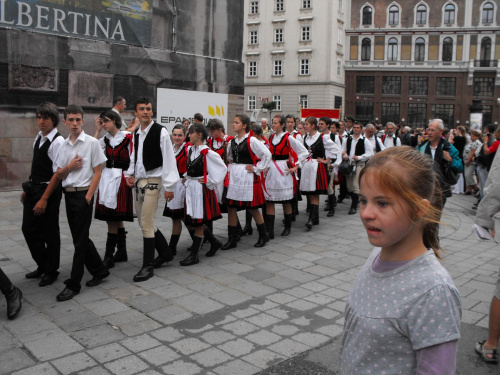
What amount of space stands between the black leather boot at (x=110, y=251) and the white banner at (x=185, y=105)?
7759 millimetres

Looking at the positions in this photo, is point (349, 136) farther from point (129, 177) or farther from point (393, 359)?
point (393, 359)

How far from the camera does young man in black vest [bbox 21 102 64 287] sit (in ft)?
16.9

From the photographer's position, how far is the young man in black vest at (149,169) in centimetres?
554

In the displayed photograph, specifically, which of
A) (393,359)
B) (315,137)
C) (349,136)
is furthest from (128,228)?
(393,359)

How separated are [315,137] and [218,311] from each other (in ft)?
18.0

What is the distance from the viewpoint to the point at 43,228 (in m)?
5.23

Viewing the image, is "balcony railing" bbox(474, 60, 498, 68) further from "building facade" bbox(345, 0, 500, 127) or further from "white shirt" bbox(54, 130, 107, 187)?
"white shirt" bbox(54, 130, 107, 187)

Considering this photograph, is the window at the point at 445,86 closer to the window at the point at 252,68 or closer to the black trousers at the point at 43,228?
the window at the point at 252,68

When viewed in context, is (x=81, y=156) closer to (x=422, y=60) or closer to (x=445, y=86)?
(x=422, y=60)

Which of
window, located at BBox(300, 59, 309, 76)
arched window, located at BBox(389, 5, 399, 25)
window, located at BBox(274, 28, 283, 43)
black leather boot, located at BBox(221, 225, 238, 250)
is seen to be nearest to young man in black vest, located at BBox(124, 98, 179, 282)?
black leather boot, located at BBox(221, 225, 238, 250)

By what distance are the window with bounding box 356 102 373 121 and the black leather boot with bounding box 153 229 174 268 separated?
57.7 metres

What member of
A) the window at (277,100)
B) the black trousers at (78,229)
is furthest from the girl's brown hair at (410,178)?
the window at (277,100)

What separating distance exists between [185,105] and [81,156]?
945 centimetres

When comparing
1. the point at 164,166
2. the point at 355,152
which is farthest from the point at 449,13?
the point at 164,166
